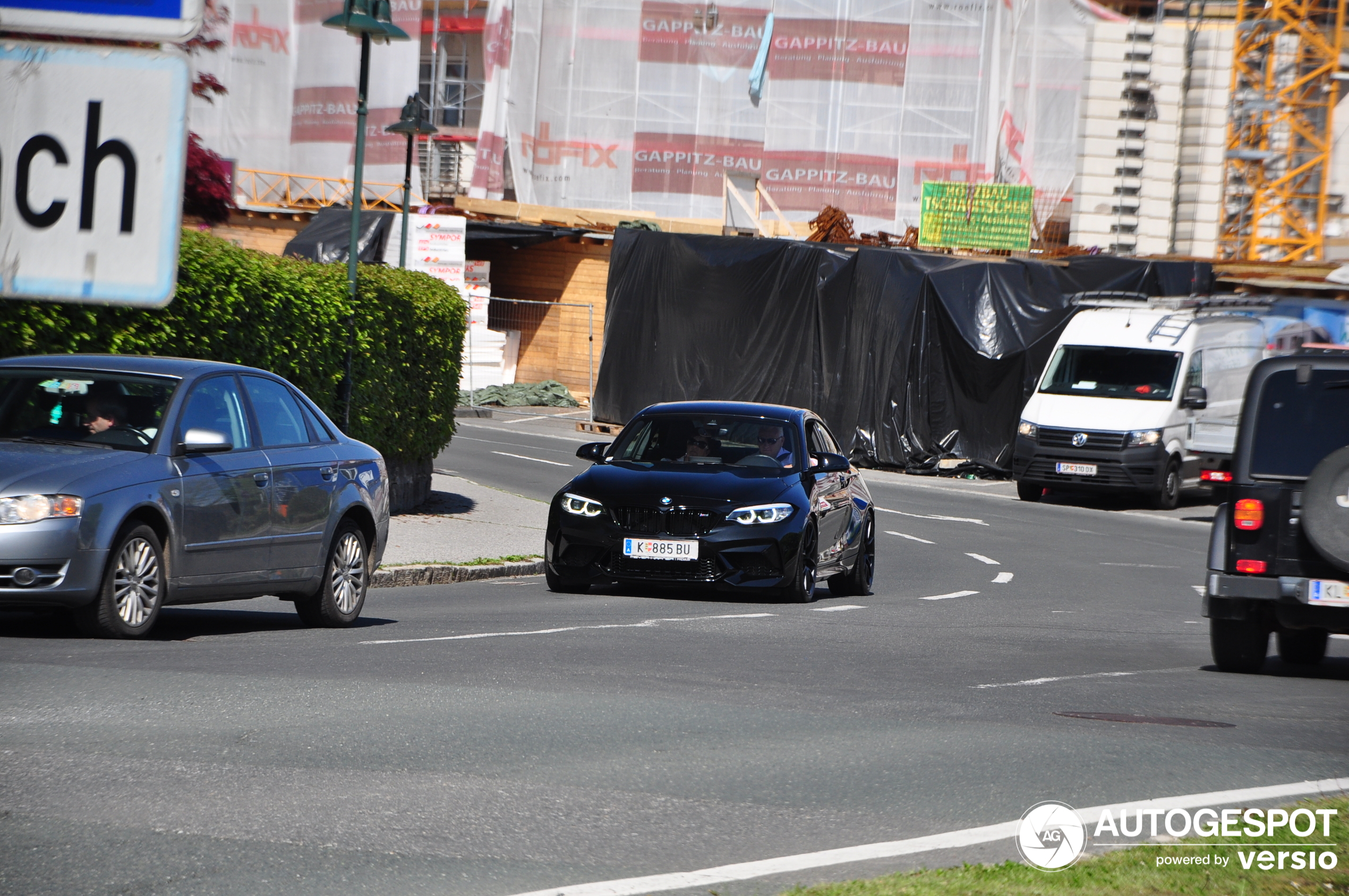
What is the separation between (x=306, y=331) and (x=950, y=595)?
625 cm

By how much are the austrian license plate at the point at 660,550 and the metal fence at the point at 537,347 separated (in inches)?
1014

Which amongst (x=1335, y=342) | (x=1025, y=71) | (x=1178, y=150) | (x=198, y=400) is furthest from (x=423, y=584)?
(x=1178, y=150)

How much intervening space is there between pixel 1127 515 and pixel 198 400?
1822 centimetres

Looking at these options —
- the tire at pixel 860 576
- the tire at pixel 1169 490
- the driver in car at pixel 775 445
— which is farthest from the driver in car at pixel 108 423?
the tire at pixel 1169 490

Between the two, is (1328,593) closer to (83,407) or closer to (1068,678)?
(1068,678)

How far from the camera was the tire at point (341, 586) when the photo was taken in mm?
10711

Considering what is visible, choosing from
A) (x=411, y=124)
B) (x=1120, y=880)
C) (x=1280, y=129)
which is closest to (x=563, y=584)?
(x=1120, y=880)

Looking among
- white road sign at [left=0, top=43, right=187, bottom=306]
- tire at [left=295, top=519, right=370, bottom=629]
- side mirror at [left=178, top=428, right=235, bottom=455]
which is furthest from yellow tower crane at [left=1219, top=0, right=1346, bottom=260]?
white road sign at [left=0, top=43, right=187, bottom=306]

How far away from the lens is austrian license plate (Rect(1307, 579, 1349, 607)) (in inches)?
378

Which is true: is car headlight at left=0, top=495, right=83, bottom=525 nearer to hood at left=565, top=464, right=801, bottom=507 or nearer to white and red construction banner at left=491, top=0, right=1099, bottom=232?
hood at left=565, top=464, right=801, bottom=507

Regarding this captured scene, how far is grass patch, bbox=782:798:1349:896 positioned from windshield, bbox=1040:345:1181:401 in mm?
21342

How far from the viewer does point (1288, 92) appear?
5491 centimetres

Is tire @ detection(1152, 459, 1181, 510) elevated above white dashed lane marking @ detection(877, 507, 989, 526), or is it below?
above

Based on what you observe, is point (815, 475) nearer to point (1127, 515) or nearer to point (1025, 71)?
point (1127, 515)
